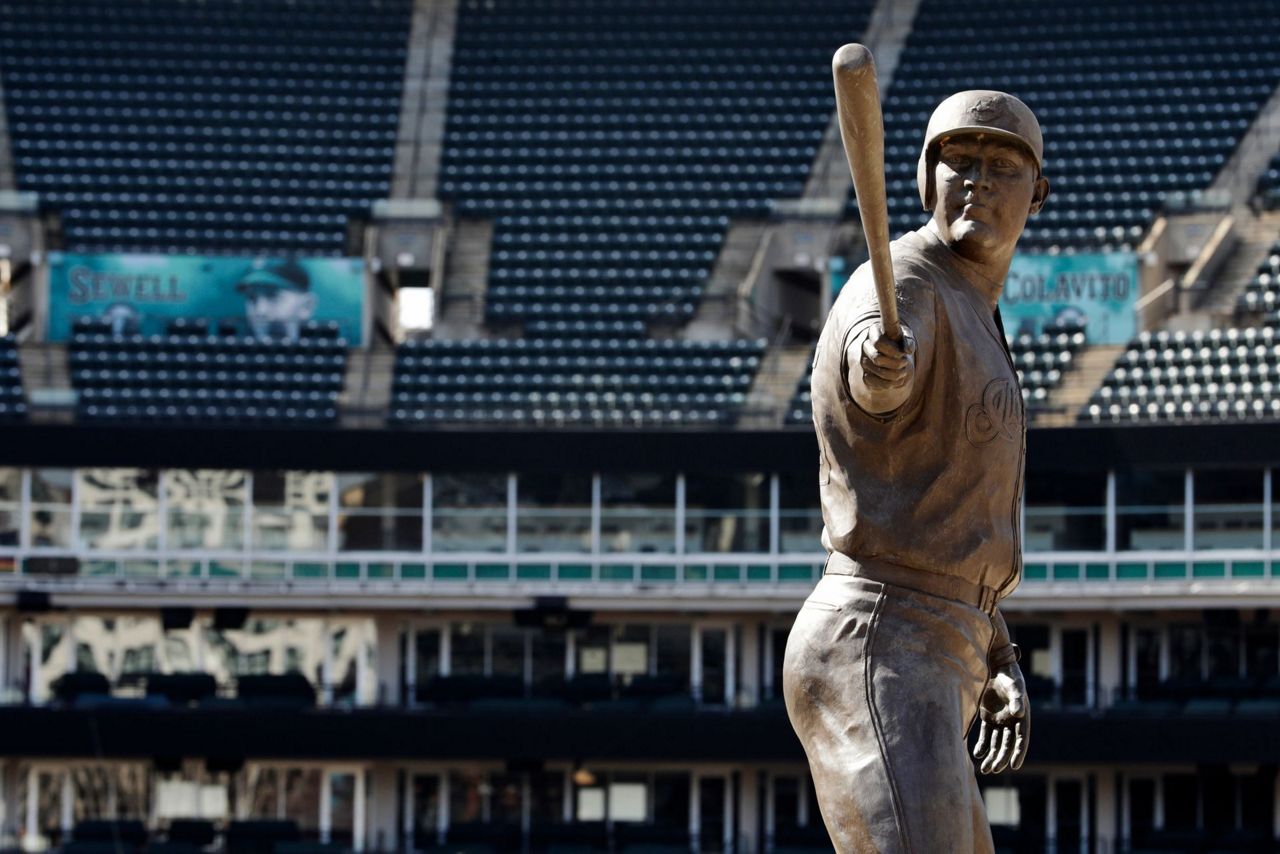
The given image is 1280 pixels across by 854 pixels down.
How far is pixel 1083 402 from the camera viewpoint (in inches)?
1406

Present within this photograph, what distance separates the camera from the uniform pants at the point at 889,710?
23.2 feet

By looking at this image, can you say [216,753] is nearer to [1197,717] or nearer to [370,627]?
[370,627]

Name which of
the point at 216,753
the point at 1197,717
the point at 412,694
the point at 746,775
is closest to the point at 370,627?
the point at 412,694

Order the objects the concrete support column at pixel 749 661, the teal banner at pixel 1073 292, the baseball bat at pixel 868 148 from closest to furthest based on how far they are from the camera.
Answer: the baseball bat at pixel 868 148, the concrete support column at pixel 749 661, the teal banner at pixel 1073 292

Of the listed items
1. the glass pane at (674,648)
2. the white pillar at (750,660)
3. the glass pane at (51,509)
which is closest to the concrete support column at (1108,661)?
the white pillar at (750,660)

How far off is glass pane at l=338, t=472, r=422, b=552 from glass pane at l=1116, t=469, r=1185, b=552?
33.3 ft

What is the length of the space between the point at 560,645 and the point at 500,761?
2.34m

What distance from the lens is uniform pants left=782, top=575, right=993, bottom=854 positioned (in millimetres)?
7074

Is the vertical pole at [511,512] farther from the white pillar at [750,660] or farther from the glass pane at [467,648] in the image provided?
the white pillar at [750,660]

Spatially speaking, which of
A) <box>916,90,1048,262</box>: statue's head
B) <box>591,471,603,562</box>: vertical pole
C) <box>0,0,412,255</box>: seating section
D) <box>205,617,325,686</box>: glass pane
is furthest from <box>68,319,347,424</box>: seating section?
<box>916,90,1048,262</box>: statue's head

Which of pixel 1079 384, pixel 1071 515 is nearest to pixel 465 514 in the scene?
pixel 1071 515

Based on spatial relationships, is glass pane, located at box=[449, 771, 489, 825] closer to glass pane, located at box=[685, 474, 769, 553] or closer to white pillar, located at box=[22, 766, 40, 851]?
glass pane, located at box=[685, 474, 769, 553]

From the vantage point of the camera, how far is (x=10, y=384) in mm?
36969

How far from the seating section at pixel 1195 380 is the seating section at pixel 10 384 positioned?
15.5 meters
